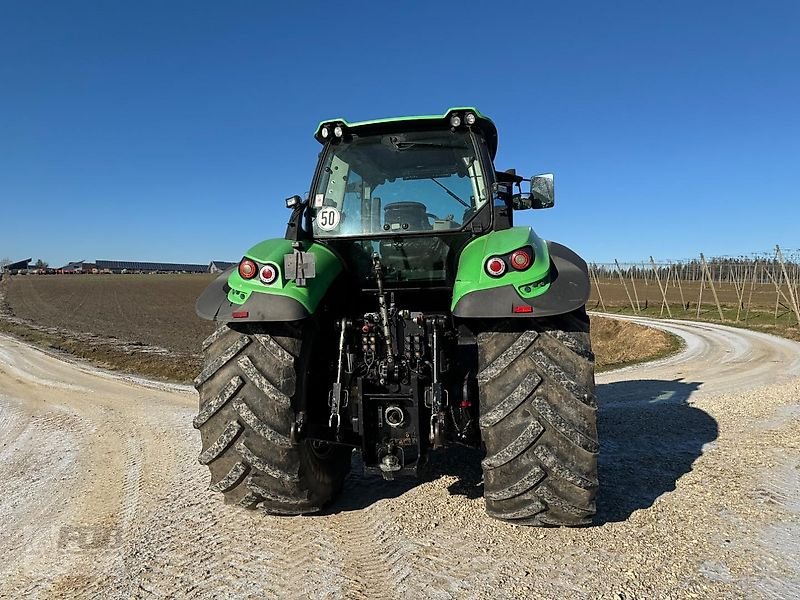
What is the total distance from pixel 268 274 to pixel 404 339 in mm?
998

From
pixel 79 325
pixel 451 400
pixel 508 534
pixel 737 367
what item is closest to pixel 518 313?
pixel 451 400

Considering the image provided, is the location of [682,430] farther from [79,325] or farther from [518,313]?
[79,325]

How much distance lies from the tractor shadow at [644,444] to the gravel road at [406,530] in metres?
0.03

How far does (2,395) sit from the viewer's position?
9.48 meters

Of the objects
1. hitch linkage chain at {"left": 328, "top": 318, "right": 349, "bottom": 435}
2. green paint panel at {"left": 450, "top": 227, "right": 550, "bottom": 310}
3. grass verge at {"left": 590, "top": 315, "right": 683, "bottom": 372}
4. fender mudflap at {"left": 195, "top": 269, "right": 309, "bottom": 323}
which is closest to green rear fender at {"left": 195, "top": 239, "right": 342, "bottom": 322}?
fender mudflap at {"left": 195, "top": 269, "right": 309, "bottom": 323}

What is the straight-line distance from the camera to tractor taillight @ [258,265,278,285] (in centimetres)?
362

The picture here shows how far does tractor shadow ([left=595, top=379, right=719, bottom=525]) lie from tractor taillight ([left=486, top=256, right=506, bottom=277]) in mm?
1860

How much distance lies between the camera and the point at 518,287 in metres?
3.33

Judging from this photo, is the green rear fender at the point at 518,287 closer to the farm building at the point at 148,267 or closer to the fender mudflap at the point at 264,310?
the fender mudflap at the point at 264,310

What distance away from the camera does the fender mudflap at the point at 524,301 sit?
129 inches

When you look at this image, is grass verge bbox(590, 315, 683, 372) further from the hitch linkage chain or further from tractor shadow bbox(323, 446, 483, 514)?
the hitch linkage chain

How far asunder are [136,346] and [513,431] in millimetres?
14753

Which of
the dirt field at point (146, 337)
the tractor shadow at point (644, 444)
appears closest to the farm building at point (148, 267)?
the dirt field at point (146, 337)

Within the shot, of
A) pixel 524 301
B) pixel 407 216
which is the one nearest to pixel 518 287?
pixel 524 301
